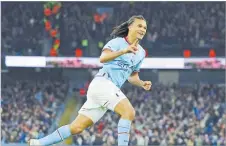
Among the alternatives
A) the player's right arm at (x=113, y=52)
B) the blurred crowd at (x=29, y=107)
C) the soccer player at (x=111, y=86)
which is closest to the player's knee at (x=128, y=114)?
the soccer player at (x=111, y=86)

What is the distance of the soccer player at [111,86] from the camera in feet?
24.6

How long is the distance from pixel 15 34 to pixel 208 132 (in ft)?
31.3

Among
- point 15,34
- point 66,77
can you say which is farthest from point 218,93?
point 15,34

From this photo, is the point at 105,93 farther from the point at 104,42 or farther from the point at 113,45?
the point at 104,42

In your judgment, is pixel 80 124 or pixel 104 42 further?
pixel 104 42

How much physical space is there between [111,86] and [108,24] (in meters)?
20.1

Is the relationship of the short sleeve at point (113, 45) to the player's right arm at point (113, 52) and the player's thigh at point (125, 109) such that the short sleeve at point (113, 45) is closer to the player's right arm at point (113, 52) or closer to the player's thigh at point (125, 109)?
the player's right arm at point (113, 52)

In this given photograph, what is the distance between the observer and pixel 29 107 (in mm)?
27156

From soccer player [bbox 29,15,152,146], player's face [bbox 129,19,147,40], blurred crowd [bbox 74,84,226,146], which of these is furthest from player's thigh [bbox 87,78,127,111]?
blurred crowd [bbox 74,84,226,146]

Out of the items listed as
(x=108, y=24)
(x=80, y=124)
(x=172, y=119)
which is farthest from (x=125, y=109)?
(x=108, y=24)

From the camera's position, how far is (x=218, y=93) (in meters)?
27.7

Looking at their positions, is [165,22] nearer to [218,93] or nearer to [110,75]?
[218,93]

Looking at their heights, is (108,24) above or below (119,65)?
above

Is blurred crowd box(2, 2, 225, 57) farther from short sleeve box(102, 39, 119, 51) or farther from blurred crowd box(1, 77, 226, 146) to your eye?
short sleeve box(102, 39, 119, 51)
